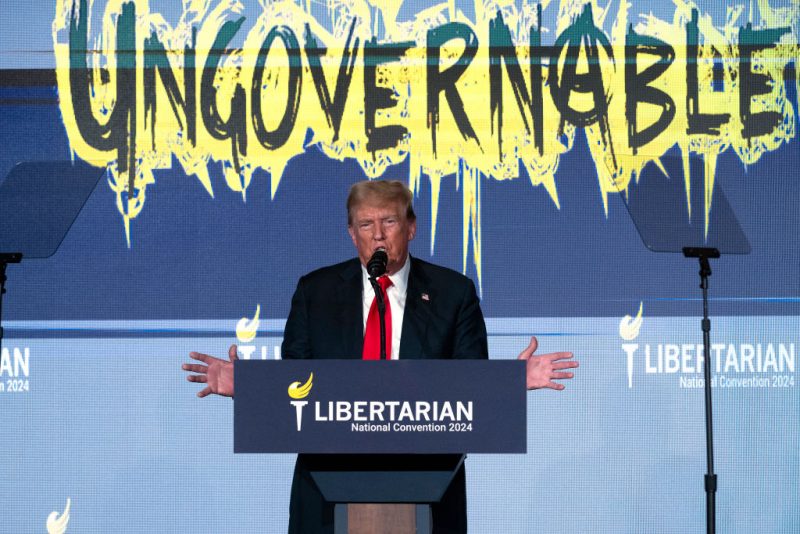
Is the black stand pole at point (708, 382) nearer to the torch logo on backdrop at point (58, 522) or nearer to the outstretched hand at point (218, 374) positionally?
the outstretched hand at point (218, 374)

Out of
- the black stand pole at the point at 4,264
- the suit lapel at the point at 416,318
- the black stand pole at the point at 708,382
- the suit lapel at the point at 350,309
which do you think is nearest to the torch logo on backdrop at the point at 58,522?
the black stand pole at the point at 4,264

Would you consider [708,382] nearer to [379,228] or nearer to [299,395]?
[379,228]

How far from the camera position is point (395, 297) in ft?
9.21

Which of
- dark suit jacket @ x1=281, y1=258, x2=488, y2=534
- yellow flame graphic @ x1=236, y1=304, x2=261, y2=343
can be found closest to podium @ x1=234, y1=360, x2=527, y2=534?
dark suit jacket @ x1=281, y1=258, x2=488, y2=534

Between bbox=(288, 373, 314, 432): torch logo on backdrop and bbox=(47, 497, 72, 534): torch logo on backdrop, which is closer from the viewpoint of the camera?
bbox=(288, 373, 314, 432): torch logo on backdrop

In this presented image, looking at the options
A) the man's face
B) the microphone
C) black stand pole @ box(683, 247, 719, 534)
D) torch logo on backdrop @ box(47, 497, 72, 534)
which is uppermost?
the man's face

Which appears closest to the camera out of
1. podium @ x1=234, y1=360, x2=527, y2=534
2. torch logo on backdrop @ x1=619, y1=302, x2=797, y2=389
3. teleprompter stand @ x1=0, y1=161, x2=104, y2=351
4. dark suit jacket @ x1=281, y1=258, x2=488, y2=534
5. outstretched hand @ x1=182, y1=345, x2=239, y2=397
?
podium @ x1=234, y1=360, x2=527, y2=534

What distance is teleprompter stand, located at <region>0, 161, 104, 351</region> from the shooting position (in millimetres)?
4734

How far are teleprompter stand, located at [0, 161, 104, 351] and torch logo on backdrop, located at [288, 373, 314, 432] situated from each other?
3.01 meters

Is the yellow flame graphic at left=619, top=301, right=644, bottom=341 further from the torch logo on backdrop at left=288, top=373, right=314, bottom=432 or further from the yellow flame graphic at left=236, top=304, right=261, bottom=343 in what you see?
the torch logo on backdrop at left=288, top=373, right=314, bottom=432

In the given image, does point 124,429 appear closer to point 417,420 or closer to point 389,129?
point 389,129

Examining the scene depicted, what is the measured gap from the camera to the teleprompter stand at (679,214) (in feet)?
15.4

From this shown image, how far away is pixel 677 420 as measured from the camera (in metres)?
4.62

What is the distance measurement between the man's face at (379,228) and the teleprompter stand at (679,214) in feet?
7.17
